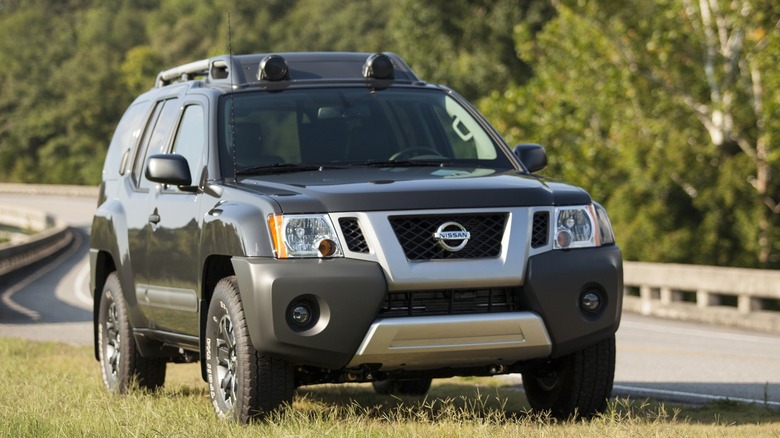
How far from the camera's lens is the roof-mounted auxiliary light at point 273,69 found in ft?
29.7

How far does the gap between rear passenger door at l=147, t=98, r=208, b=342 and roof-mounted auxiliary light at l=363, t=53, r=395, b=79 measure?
3.46 ft

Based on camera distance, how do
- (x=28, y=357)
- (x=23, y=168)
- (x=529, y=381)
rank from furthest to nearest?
(x=23, y=168), (x=28, y=357), (x=529, y=381)

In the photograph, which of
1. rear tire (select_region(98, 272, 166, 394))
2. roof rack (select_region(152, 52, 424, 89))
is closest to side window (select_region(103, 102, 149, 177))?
rear tire (select_region(98, 272, 166, 394))

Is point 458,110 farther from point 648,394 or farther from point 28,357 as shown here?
point 28,357

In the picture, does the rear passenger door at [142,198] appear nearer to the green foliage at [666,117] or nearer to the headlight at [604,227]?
the headlight at [604,227]

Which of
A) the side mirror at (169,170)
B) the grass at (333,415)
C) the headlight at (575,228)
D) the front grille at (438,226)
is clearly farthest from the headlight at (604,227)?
the side mirror at (169,170)

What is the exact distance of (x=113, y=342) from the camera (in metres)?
10.4

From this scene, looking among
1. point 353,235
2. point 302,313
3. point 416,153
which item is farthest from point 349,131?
point 302,313

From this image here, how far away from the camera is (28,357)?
13.1 m

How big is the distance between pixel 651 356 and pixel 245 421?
25.2 feet

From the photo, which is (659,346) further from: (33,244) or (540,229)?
(33,244)

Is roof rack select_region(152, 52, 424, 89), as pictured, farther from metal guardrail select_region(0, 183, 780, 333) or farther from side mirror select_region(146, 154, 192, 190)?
metal guardrail select_region(0, 183, 780, 333)

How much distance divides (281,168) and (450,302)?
1530 mm

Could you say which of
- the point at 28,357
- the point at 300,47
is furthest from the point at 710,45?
the point at 300,47
